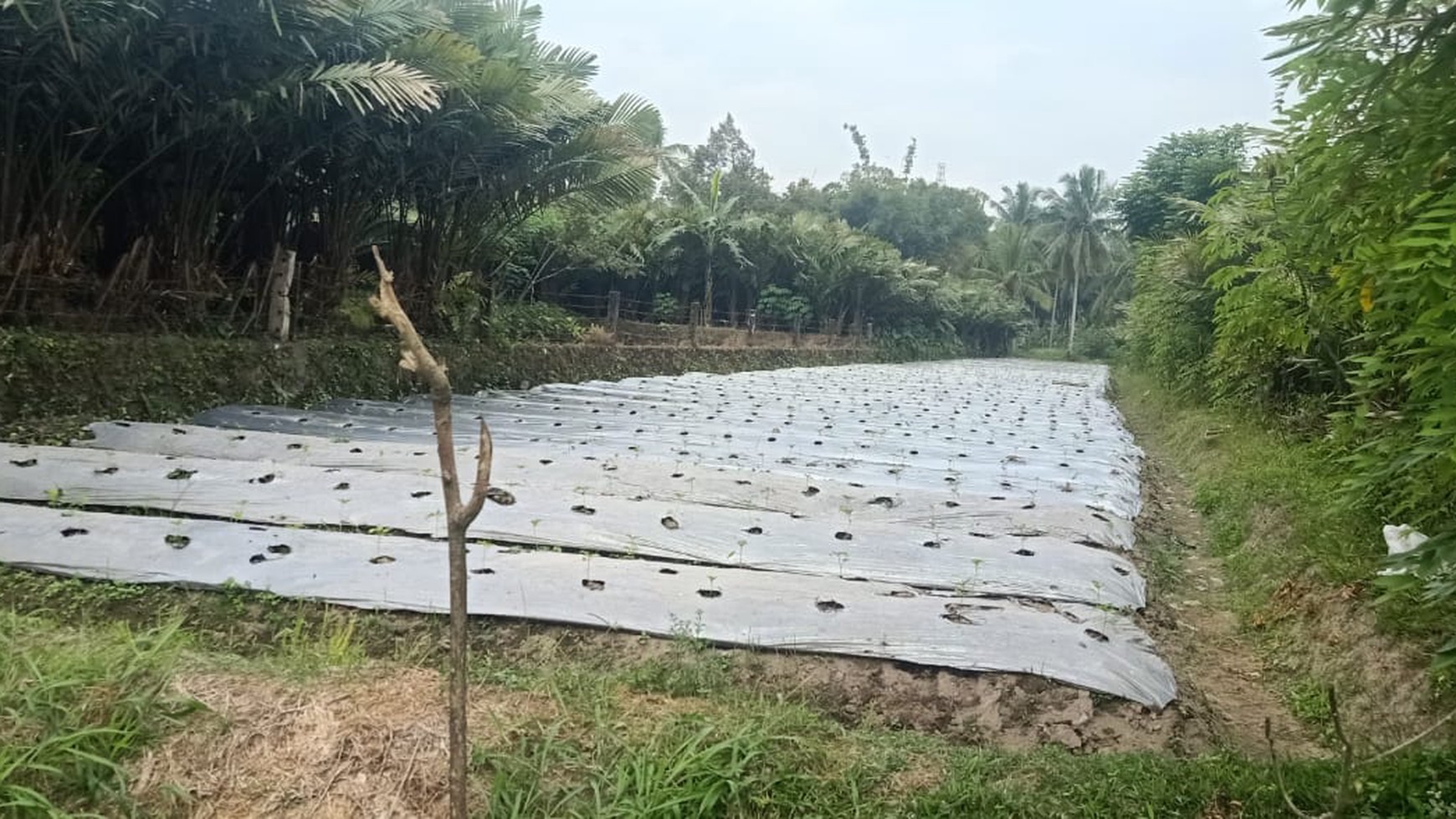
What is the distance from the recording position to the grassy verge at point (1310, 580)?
3496 millimetres

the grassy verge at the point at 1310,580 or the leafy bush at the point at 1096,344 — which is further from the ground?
the leafy bush at the point at 1096,344

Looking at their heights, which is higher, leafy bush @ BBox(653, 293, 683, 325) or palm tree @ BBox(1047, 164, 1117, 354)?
palm tree @ BBox(1047, 164, 1117, 354)

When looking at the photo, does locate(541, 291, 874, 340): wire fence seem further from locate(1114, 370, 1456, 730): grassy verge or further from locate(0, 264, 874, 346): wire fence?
locate(1114, 370, 1456, 730): grassy verge

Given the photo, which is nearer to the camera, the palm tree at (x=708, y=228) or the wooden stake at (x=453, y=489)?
the wooden stake at (x=453, y=489)

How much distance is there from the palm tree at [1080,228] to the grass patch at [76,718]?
4199cm

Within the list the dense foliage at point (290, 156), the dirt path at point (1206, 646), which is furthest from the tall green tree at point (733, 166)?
the dirt path at point (1206, 646)

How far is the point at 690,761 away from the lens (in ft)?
7.83

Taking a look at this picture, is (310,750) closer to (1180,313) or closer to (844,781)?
(844,781)

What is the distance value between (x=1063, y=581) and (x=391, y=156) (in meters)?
7.86

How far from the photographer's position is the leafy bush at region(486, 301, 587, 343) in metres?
12.7

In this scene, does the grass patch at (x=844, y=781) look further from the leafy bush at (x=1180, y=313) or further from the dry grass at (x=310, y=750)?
the leafy bush at (x=1180, y=313)

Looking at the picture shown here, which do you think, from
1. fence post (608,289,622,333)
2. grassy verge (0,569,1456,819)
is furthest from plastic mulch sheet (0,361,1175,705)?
fence post (608,289,622,333)

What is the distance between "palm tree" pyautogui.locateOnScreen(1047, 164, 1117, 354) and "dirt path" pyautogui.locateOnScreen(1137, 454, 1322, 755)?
37.1m

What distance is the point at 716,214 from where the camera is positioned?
21.4 m
